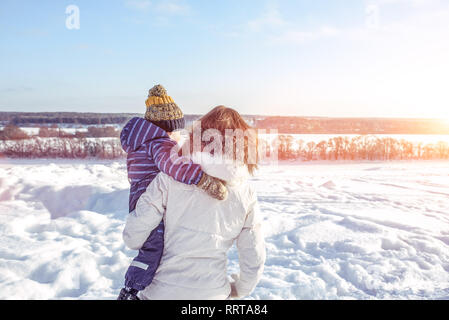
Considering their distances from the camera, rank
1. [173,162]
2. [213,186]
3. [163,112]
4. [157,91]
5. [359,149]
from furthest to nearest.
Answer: [359,149]
[157,91]
[163,112]
[173,162]
[213,186]

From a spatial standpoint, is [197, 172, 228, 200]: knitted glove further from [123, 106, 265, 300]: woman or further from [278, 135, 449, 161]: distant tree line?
[278, 135, 449, 161]: distant tree line

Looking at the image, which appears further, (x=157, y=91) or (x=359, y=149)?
(x=359, y=149)

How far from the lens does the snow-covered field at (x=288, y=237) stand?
143 inches

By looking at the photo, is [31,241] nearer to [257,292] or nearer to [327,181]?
[257,292]

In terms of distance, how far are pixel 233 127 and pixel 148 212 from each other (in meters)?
0.57

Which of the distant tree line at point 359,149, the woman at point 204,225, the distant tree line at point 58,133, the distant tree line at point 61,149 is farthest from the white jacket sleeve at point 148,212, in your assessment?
the distant tree line at point 58,133

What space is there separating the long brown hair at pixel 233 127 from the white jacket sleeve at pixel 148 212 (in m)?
0.26

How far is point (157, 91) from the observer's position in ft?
7.75

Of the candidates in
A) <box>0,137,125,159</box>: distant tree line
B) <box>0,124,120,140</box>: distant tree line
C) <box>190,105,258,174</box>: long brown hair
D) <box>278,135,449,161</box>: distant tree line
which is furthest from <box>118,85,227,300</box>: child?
<box>0,124,120,140</box>: distant tree line

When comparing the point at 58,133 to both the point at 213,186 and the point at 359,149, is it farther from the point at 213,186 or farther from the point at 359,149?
the point at 213,186

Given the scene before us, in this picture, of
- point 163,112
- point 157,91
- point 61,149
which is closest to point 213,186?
point 163,112

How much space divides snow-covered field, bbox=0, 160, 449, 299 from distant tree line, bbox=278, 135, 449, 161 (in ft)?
11.8

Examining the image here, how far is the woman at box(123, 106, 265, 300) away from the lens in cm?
A: 167

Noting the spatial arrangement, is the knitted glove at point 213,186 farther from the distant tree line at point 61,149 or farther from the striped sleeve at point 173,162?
the distant tree line at point 61,149
